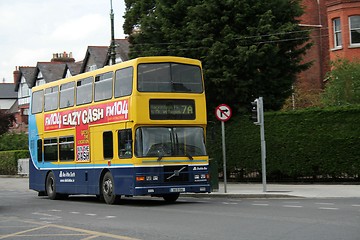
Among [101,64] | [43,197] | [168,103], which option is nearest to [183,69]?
[168,103]

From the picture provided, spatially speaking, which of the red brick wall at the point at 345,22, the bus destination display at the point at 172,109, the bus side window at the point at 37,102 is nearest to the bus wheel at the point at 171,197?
the bus destination display at the point at 172,109

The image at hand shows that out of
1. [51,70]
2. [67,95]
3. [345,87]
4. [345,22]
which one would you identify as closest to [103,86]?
[67,95]

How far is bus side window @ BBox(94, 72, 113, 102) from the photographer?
73.2ft

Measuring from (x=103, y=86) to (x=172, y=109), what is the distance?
9.18 ft

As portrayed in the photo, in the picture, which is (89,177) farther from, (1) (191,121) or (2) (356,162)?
(2) (356,162)

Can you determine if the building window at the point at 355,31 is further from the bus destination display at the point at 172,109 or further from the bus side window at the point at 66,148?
the bus destination display at the point at 172,109

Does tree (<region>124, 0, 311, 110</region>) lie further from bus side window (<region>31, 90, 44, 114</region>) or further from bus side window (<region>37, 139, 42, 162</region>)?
bus side window (<region>37, 139, 42, 162</region>)

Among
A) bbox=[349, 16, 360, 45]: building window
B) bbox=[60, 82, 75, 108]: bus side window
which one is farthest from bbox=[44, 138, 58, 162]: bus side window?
bbox=[349, 16, 360, 45]: building window

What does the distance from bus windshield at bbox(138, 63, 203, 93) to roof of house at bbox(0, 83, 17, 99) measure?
269 ft

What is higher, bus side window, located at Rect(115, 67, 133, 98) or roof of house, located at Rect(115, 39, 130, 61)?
roof of house, located at Rect(115, 39, 130, 61)

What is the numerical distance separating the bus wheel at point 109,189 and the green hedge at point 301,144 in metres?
7.77

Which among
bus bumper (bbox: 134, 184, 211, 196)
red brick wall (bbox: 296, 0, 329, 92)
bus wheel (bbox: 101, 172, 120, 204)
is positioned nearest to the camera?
bus bumper (bbox: 134, 184, 211, 196)

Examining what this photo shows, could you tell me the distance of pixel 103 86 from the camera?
2278 cm

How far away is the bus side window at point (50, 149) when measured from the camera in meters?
26.1
